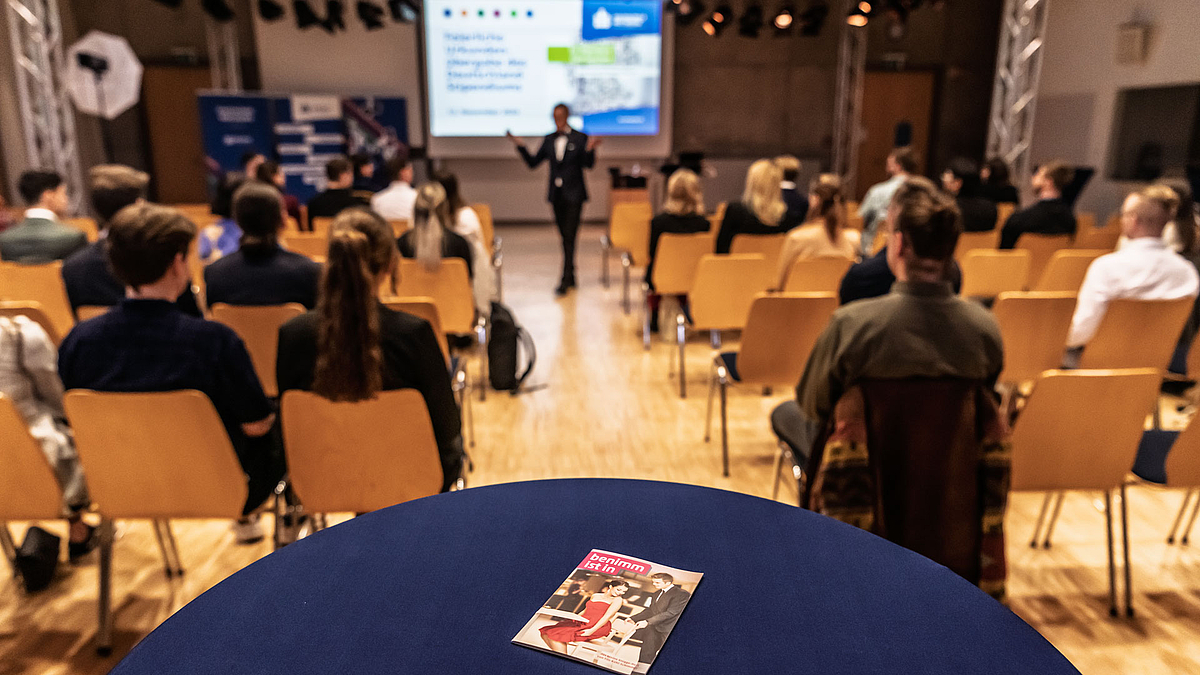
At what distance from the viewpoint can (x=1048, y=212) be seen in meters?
5.08

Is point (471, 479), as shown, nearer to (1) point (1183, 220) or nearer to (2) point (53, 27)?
(1) point (1183, 220)

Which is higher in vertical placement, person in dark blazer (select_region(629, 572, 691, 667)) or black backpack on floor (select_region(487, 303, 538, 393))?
person in dark blazer (select_region(629, 572, 691, 667))

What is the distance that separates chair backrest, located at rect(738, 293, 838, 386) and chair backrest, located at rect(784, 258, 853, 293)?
0.94 meters

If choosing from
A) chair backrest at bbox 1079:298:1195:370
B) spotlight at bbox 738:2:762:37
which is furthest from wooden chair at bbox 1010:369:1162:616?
spotlight at bbox 738:2:762:37

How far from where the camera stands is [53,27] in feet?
25.9

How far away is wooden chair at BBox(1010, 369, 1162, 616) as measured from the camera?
7.03 feet

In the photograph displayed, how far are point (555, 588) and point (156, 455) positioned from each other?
1.48 m

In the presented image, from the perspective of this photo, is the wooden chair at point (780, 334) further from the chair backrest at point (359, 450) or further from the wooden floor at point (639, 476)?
the chair backrest at point (359, 450)

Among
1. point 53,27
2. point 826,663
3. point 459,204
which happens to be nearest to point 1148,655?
point 826,663

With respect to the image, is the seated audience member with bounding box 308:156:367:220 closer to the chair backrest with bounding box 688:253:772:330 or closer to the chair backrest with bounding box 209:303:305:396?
the chair backrest with bounding box 209:303:305:396

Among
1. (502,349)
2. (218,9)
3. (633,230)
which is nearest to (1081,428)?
(502,349)

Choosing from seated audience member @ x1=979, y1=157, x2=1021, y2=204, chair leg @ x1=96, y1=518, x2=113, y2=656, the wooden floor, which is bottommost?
the wooden floor

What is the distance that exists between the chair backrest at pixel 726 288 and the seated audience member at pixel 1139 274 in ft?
4.88

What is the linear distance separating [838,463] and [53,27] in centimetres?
940
